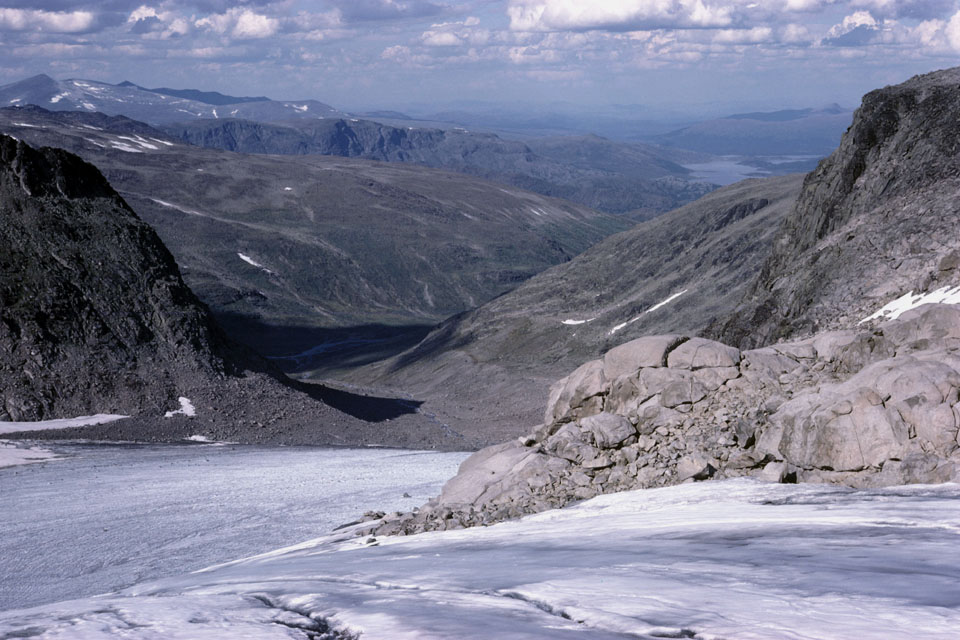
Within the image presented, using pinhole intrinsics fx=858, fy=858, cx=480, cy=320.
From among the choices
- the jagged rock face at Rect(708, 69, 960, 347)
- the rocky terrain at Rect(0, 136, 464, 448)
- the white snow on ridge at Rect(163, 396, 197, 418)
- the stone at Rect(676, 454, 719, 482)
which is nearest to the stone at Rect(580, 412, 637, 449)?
the stone at Rect(676, 454, 719, 482)

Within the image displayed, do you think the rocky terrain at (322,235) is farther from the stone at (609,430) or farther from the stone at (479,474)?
the stone at (609,430)

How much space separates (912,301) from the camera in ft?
74.1

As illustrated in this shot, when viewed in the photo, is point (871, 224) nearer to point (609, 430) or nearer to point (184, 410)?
point (609, 430)

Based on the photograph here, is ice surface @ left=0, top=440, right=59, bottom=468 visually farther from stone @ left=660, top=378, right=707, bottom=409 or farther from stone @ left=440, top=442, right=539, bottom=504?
stone @ left=660, top=378, right=707, bottom=409

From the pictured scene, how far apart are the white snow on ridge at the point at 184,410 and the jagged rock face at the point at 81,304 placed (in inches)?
22.0

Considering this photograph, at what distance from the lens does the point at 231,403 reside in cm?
3719

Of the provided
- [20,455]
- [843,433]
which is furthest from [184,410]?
[843,433]

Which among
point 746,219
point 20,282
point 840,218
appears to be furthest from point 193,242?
point 840,218

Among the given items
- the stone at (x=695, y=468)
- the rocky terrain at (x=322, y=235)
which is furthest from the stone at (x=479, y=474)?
the rocky terrain at (x=322, y=235)

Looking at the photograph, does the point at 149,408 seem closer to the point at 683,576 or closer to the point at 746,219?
the point at 683,576

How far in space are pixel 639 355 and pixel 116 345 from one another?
88.8 ft

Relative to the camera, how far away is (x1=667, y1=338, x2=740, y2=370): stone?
1743 cm

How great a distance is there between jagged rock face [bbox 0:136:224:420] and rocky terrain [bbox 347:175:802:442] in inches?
563

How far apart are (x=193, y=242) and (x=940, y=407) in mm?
118822
